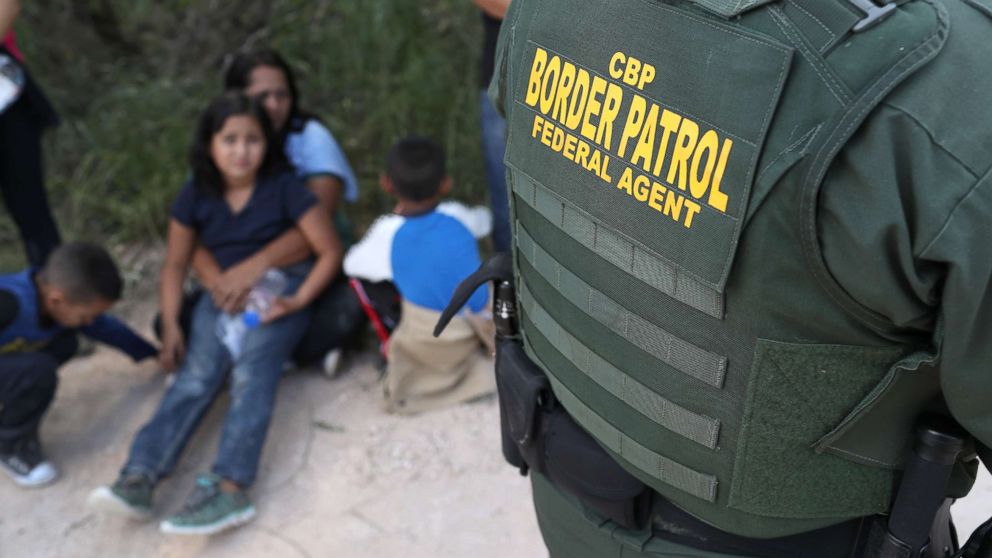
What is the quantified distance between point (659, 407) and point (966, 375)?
39cm

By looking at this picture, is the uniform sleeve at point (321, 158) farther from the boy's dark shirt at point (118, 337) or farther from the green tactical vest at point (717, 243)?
the green tactical vest at point (717, 243)

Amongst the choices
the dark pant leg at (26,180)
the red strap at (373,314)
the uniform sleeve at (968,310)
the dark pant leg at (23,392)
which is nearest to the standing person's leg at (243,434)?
the red strap at (373,314)

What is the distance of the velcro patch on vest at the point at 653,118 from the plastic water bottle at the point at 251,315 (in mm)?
2033

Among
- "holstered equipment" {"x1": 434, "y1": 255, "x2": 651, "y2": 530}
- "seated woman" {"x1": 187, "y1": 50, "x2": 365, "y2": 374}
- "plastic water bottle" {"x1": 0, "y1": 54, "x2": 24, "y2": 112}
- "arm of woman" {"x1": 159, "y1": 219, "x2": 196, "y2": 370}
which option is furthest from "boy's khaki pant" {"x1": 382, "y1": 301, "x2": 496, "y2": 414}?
"plastic water bottle" {"x1": 0, "y1": 54, "x2": 24, "y2": 112}

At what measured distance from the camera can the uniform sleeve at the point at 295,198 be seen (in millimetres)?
3328

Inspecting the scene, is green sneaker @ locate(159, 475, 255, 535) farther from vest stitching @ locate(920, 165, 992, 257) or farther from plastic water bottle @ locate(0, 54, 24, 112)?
vest stitching @ locate(920, 165, 992, 257)

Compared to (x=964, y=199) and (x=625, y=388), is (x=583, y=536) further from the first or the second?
(x=964, y=199)

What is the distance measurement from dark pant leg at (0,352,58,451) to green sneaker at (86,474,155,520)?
0.34 metres

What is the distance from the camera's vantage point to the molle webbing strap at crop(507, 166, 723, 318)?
1.15 metres

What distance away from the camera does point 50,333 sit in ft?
10.0

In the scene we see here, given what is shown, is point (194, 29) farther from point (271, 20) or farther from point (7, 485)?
point (7, 485)

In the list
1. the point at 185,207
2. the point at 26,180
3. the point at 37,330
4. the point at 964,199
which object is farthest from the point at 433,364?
the point at 964,199

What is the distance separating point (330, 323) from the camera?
3.36 metres

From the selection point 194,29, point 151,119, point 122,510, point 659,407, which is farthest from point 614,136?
point 194,29
